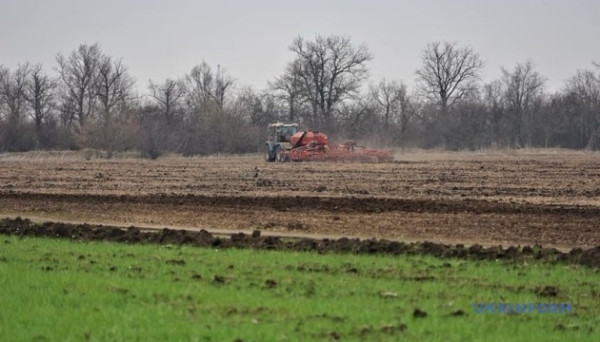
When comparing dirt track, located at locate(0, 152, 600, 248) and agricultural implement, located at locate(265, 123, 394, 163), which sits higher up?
agricultural implement, located at locate(265, 123, 394, 163)

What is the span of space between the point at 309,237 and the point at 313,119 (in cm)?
7642

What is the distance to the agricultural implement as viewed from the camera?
50500 mm

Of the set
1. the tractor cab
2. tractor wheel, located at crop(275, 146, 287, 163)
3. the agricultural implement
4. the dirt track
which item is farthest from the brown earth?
the tractor cab

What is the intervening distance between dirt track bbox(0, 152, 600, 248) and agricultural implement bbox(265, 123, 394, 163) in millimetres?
10794

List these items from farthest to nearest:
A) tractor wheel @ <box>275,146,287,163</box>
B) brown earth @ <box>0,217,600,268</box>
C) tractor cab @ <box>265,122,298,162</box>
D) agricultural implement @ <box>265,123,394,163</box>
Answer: tractor cab @ <box>265,122,298,162</box>
tractor wheel @ <box>275,146,287,163</box>
agricultural implement @ <box>265,123,394,163</box>
brown earth @ <box>0,217,600,268</box>

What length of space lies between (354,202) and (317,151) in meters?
27.3

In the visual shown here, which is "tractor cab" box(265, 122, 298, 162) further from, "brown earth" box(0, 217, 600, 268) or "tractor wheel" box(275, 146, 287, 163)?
"brown earth" box(0, 217, 600, 268)

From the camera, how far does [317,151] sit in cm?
5150

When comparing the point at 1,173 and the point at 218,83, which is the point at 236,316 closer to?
the point at 1,173

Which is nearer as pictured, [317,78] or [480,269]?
[480,269]

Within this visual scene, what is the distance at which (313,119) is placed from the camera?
93.5 metres

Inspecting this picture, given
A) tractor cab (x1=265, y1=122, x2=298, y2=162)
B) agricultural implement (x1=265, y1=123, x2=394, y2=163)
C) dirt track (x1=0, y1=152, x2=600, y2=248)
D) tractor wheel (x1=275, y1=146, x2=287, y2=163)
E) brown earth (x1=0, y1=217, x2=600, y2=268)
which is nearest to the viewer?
brown earth (x1=0, y1=217, x2=600, y2=268)

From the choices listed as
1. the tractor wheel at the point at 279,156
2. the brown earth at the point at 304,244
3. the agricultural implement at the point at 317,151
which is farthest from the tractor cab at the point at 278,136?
the brown earth at the point at 304,244

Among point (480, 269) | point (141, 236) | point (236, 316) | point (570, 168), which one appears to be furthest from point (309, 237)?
point (570, 168)
